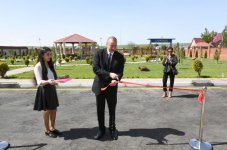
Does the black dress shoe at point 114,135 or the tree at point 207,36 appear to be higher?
the tree at point 207,36

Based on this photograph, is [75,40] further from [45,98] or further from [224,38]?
[224,38]

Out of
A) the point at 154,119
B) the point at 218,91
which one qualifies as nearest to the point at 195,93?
the point at 218,91

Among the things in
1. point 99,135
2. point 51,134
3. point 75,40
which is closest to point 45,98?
point 51,134

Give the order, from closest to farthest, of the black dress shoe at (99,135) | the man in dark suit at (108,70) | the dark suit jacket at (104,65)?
the man in dark suit at (108,70) < the dark suit jacket at (104,65) < the black dress shoe at (99,135)

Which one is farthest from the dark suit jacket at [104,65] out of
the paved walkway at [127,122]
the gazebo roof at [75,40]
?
the gazebo roof at [75,40]

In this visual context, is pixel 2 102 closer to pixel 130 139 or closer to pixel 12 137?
pixel 12 137

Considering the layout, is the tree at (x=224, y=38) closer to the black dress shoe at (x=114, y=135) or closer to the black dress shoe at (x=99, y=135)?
the black dress shoe at (x=114, y=135)

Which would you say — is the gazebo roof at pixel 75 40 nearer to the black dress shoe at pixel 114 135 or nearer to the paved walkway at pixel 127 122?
the paved walkway at pixel 127 122

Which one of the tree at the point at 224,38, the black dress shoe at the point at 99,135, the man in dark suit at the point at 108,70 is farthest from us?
the tree at the point at 224,38

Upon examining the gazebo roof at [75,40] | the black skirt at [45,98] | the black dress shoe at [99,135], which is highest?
the gazebo roof at [75,40]

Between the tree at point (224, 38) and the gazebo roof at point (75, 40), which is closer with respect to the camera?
the gazebo roof at point (75, 40)

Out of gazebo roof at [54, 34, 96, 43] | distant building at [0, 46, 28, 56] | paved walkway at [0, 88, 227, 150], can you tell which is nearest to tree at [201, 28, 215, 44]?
gazebo roof at [54, 34, 96, 43]

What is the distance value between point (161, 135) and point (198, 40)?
74063mm

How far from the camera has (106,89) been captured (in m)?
4.96
